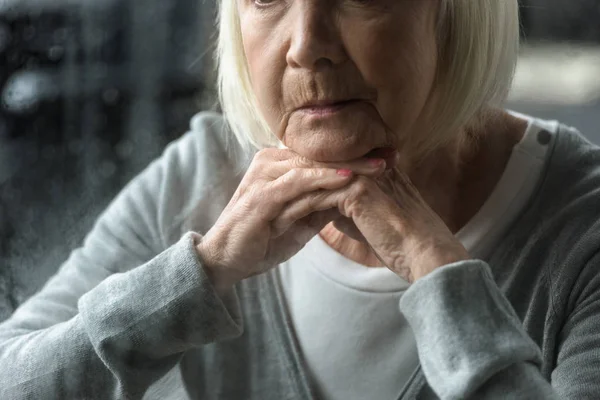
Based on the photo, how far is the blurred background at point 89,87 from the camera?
0.86 m

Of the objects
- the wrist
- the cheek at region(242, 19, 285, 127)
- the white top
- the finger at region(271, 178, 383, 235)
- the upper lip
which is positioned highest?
the cheek at region(242, 19, 285, 127)

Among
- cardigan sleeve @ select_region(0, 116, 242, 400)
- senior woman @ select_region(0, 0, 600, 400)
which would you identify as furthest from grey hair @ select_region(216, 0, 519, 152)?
cardigan sleeve @ select_region(0, 116, 242, 400)

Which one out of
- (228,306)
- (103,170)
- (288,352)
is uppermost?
(103,170)

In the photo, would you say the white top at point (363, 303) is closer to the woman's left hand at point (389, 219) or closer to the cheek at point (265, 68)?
the woman's left hand at point (389, 219)

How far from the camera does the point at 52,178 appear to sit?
2.89 ft

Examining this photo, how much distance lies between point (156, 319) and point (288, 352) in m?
0.19

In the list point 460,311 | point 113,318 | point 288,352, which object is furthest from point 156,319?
point 460,311

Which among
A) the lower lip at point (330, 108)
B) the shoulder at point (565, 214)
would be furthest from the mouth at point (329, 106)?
the shoulder at point (565, 214)

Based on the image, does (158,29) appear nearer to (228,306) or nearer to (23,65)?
(23,65)

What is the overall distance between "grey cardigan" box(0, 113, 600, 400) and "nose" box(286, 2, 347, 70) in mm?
216

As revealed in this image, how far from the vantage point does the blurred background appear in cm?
86

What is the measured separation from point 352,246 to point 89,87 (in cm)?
36

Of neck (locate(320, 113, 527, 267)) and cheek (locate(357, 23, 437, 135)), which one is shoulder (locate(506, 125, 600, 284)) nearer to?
neck (locate(320, 113, 527, 267))

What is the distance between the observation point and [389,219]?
718mm
